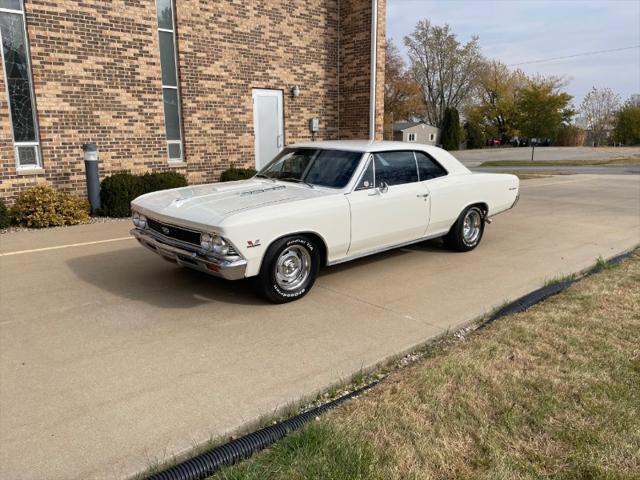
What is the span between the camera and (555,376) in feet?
11.5

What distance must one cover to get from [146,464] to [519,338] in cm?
290

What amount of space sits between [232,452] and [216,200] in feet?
9.48

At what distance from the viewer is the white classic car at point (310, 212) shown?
4598mm

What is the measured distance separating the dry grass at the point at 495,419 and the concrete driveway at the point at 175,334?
48cm

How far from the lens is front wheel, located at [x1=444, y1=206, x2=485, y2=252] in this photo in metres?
6.97

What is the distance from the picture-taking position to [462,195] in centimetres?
674

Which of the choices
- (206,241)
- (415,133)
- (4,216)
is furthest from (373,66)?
(415,133)

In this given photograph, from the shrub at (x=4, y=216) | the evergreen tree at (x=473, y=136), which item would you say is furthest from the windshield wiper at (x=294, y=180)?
the evergreen tree at (x=473, y=136)

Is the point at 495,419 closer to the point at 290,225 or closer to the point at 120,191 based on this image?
the point at 290,225

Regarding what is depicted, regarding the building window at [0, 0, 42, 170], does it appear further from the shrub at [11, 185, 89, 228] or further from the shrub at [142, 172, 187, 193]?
the shrub at [142, 172, 187, 193]

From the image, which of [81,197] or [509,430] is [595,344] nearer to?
[509,430]

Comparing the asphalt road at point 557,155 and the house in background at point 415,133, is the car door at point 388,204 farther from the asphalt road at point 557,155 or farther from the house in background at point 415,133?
the house in background at point 415,133

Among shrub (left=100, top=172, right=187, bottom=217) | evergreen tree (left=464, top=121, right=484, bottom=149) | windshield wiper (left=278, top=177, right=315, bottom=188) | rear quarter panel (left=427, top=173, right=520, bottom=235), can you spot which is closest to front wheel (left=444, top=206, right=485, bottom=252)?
rear quarter panel (left=427, top=173, right=520, bottom=235)

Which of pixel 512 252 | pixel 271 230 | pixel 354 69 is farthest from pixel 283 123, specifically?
pixel 271 230
